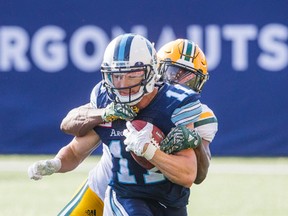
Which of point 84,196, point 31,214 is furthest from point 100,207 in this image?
point 31,214

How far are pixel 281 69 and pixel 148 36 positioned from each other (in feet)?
4.86

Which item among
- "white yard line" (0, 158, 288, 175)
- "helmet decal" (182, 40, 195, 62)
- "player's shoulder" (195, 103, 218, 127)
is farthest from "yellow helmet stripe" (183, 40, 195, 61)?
"white yard line" (0, 158, 288, 175)

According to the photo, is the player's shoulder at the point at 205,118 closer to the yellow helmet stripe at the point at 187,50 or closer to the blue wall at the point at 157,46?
the yellow helmet stripe at the point at 187,50

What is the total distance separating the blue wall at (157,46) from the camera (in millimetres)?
10500

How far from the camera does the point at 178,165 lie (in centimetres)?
480

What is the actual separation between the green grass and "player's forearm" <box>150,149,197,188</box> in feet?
8.46

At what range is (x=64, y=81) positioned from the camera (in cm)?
1069

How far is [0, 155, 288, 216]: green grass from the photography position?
7.66 m

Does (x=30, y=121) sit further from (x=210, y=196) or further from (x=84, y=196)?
(x=84, y=196)

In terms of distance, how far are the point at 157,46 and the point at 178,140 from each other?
568 centimetres

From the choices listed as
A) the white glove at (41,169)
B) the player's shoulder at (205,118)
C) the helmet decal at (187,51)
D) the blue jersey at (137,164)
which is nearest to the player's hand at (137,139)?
the blue jersey at (137,164)

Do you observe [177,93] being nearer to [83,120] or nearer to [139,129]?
[139,129]

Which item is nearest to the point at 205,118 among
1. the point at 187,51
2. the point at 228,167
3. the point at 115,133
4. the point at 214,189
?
the point at 187,51

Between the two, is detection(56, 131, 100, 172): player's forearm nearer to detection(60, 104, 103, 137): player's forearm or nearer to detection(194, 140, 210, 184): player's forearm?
detection(60, 104, 103, 137): player's forearm
